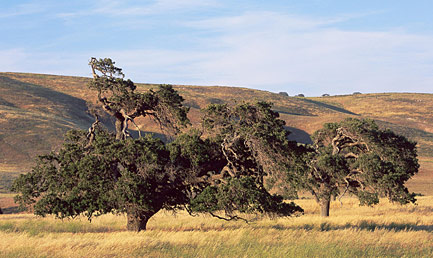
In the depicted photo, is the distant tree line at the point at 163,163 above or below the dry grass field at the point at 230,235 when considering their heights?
above

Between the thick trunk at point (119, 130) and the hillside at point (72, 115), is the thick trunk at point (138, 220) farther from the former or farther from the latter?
the hillside at point (72, 115)

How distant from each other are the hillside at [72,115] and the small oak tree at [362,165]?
7338mm

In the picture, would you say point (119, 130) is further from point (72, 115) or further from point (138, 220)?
point (72, 115)

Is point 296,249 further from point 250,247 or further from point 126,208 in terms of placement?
point 126,208

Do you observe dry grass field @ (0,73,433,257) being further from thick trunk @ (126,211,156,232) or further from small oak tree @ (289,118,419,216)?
small oak tree @ (289,118,419,216)

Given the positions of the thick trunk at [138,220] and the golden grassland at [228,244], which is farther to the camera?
the thick trunk at [138,220]

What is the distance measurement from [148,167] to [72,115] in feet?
319

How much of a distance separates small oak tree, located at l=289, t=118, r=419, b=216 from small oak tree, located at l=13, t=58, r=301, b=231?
24.4ft

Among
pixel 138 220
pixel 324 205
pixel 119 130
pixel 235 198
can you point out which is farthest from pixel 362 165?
pixel 119 130

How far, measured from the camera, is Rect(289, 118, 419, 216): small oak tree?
24219mm

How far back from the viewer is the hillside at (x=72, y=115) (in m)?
70.9

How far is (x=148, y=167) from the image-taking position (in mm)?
16109

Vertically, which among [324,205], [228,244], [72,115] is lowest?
[72,115]

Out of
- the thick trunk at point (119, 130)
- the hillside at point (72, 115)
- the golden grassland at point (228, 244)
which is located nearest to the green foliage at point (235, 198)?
the golden grassland at point (228, 244)
